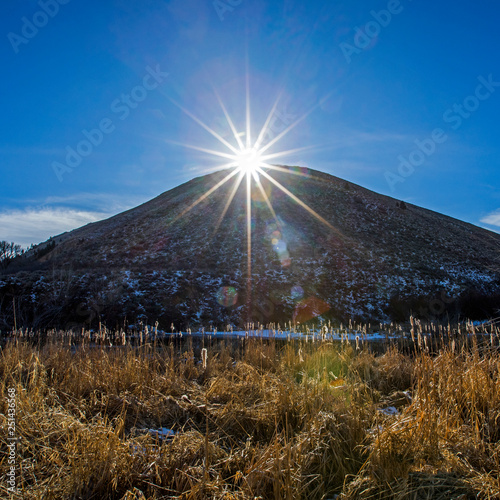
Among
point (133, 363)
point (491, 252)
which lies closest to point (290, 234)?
point (491, 252)

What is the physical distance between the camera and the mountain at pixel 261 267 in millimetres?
18375

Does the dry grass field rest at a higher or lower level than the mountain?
lower

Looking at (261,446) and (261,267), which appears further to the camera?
(261,267)

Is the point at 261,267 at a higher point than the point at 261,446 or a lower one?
higher

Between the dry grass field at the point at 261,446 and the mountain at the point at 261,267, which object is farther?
the mountain at the point at 261,267

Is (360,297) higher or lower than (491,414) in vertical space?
higher

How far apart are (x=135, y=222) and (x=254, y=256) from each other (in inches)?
670

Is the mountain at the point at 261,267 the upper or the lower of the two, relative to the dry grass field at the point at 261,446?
upper

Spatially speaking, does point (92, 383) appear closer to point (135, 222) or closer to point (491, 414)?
point (491, 414)

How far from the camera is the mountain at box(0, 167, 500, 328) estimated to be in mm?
18375

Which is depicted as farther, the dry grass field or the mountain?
the mountain

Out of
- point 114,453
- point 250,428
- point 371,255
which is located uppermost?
point 371,255

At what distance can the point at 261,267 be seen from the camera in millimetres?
25953

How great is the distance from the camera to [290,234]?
32.7 metres
